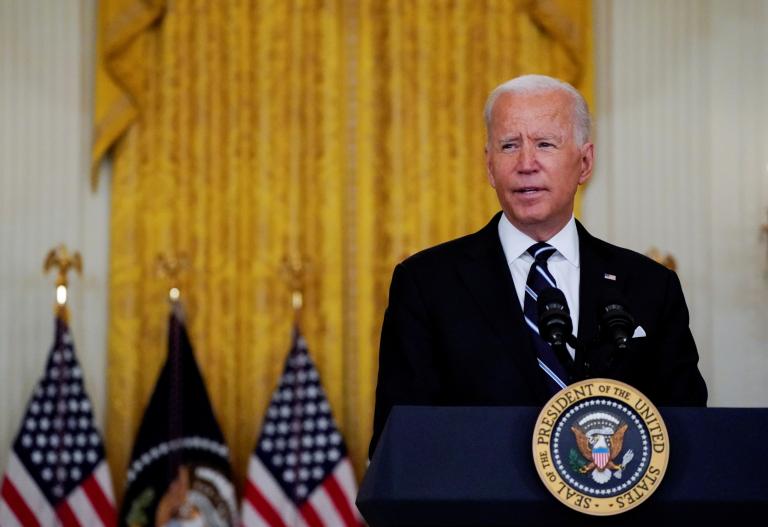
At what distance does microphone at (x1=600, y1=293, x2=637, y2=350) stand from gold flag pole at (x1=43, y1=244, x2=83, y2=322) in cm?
536

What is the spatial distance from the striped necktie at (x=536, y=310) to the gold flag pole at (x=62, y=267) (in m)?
4.73

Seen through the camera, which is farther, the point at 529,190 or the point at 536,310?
the point at 529,190

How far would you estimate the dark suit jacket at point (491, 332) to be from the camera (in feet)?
9.02

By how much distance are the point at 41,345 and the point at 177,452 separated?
1190mm

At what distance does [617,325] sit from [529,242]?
78 cm

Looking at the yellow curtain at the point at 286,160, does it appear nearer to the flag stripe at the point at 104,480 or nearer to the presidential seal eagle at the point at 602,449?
the flag stripe at the point at 104,480

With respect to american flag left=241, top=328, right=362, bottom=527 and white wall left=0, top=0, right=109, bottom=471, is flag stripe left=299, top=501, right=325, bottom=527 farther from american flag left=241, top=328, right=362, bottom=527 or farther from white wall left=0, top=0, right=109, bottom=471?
white wall left=0, top=0, right=109, bottom=471

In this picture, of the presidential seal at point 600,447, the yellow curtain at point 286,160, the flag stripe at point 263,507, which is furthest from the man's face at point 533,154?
the yellow curtain at point 286,160

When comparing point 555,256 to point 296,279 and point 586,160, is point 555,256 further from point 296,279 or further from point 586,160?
point 296,279

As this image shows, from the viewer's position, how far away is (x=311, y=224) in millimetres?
7754

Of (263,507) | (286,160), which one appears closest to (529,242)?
(263,507)

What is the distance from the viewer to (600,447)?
2.09m

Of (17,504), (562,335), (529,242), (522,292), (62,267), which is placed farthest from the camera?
(62,267)

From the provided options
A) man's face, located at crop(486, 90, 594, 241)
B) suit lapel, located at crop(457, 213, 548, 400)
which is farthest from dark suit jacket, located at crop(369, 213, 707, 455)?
man's face, located at crop(486, 90, 594, 241)
